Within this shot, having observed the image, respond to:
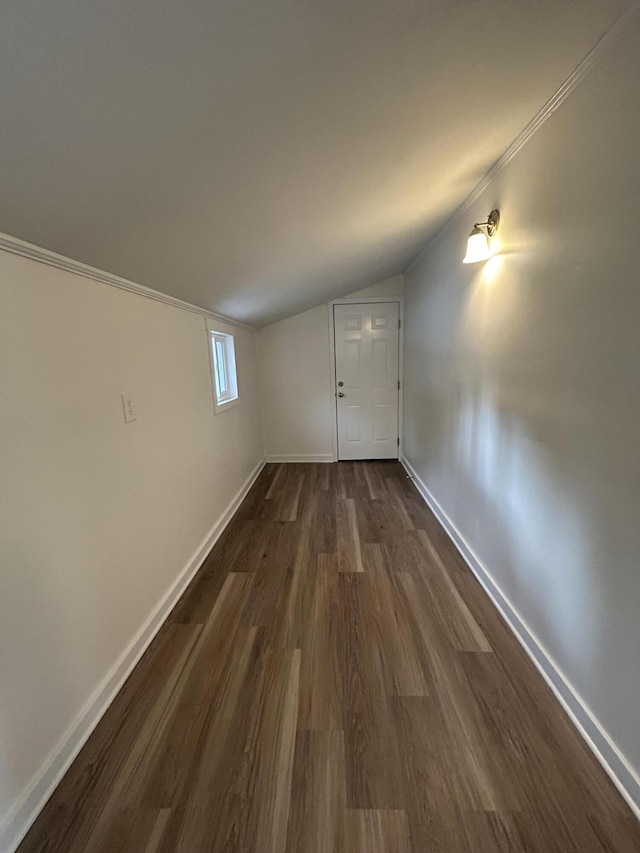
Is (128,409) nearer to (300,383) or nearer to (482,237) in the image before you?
(482,237)

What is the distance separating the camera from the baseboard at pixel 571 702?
3.62ft

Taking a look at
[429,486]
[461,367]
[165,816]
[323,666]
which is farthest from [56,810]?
[429,486]

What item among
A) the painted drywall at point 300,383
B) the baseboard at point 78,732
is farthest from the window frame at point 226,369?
the baseboard at point 78,732

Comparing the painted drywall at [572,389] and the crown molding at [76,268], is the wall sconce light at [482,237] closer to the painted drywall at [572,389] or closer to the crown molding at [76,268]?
the painted drywall at [572,389]

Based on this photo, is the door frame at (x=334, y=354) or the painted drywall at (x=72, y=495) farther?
the door frame at (x=334, y=354)

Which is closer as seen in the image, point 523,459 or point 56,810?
point 56,810

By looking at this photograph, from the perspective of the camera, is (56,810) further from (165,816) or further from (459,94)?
(459,94)

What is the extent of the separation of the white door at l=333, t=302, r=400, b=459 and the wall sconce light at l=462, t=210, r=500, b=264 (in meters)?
2.38

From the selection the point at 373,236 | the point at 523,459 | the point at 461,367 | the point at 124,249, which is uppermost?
the point at 373,236

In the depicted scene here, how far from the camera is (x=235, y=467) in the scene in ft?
11.1

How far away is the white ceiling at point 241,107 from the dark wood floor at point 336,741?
1709 mm

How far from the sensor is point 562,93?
1241 mm

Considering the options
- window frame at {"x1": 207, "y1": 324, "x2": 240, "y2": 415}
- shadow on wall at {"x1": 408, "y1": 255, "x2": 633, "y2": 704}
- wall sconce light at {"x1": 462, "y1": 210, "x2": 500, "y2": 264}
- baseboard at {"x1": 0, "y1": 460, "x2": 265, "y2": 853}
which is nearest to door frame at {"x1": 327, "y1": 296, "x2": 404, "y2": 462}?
window frame at {"x1": 207, "y1": 324, "x2": 240, "y2": 415}

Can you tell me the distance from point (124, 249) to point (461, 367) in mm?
1923
